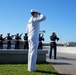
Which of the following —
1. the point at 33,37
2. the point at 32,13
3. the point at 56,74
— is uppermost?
the point at 32,13

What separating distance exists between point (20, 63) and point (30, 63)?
332 centimetres

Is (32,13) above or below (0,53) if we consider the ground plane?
above

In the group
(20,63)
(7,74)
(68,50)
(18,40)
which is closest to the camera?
(7,74)

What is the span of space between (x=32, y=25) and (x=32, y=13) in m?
0.48

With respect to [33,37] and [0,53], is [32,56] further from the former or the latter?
[0,53]

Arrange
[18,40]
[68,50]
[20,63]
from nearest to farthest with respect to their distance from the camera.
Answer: [20,63] → [18,40] → [68,50]

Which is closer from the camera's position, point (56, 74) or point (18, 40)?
point (56, 74)

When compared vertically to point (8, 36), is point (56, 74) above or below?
below

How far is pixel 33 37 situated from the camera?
35.2 ft

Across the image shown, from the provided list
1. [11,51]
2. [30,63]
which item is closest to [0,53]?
[11,51]

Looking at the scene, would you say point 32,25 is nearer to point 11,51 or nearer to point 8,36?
point 11,51

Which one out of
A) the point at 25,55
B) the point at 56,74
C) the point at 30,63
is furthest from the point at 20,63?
the point at 56,74

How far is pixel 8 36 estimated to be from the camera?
74.0 feet

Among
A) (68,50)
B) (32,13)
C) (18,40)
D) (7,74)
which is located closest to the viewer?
(7,74)
